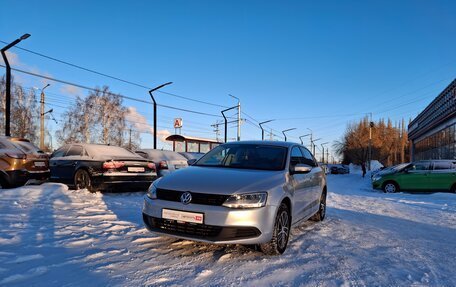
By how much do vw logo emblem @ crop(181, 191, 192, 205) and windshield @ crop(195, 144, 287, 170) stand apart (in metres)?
1.28

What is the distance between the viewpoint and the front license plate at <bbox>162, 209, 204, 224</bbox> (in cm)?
419

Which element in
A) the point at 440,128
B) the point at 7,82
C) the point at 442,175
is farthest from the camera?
the point at 440,128

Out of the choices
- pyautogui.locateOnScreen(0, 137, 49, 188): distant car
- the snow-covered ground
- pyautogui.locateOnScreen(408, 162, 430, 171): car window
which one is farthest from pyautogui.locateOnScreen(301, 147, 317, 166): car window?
pyautogui.locateOnScreen(408, 162, 430, 171): car window

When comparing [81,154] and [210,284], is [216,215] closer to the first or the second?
[210,284]

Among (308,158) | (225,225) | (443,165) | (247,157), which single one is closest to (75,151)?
(247,157)

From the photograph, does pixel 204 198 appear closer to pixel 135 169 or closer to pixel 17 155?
pixel 135 169

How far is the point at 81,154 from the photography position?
994 cm

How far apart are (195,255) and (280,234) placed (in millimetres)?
1128

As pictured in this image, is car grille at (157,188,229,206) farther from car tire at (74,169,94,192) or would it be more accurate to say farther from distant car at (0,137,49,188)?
distant car at (0,137,49,188)

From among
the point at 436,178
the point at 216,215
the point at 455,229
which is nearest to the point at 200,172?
the point at 216,215

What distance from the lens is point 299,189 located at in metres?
5.49

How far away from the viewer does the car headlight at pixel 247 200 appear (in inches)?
165

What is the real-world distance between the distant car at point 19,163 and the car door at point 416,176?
13992 mm

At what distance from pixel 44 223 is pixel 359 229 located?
17.7 ft
